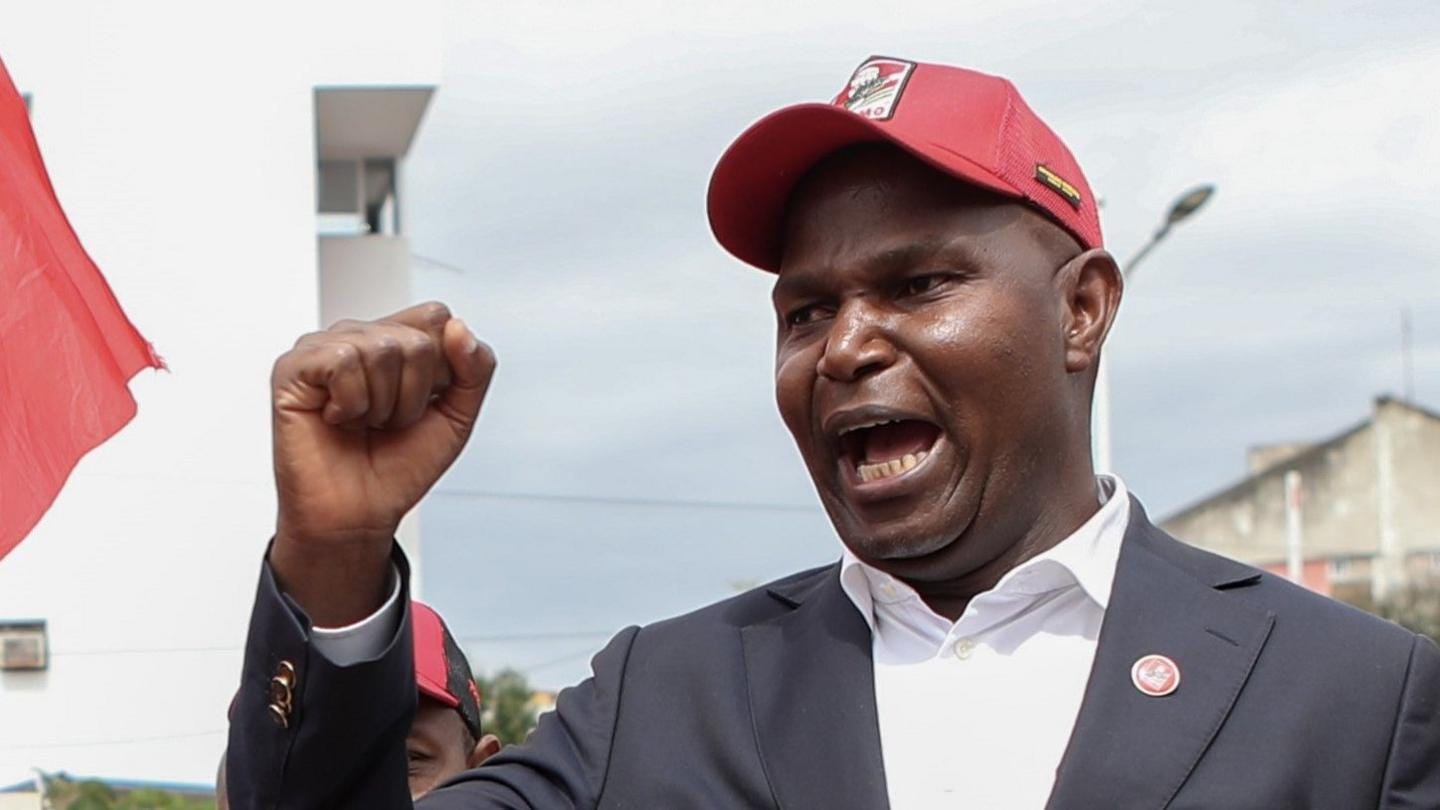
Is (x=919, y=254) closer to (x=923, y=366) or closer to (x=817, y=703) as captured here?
(x=923, y=366)

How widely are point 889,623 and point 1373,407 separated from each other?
46.9 m

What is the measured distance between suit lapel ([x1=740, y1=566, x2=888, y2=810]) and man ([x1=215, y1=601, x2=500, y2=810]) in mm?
1260

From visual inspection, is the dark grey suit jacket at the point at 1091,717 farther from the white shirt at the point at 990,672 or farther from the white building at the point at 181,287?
the white building at the point at 181,287

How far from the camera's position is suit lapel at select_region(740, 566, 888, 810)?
2.78 m

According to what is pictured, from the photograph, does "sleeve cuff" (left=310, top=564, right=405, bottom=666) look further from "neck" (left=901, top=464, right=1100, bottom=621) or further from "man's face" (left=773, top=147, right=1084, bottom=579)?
"neck" (left=901, top=464, right=1100, bottom=621)

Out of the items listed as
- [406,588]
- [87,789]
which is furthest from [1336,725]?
[87,789]

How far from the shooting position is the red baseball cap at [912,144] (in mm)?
2916

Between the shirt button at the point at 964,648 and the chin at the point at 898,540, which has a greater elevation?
the chin at the point at 898,540

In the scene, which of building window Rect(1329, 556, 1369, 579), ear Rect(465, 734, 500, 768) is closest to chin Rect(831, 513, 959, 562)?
ear Rect(465, 734, 500, 768)

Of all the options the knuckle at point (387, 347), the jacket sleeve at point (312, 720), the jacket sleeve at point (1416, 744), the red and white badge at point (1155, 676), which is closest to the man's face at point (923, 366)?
the red and white badge at point (1155, 676)

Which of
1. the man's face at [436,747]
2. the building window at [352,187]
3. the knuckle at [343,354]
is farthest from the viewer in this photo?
the building window at [352,187]

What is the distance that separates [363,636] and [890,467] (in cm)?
76

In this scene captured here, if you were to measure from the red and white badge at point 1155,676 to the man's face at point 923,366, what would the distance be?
24 centimetres

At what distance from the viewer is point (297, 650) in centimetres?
235
